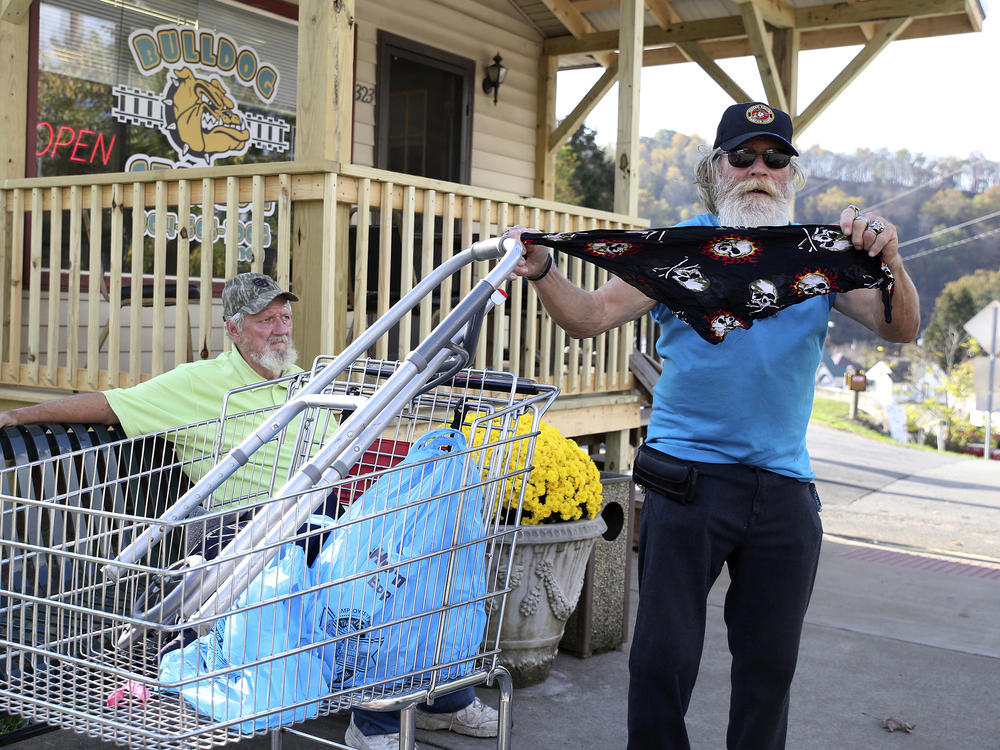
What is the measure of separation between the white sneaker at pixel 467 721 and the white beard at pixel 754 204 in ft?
6.51

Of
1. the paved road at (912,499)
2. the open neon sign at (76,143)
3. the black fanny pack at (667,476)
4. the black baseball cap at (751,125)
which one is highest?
the open neon sign at (76,143)

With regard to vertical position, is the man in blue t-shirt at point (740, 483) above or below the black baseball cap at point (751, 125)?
below

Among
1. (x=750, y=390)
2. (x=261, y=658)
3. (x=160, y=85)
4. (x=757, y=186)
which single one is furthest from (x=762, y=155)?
(x=160, y=85)

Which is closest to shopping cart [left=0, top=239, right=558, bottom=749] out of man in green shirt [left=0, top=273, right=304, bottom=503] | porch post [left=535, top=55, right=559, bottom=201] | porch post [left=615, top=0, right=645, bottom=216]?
man in green shirt [left=0, top=273, right=304, bottom=503]

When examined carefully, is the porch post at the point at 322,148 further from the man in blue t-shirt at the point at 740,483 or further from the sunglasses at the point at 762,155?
the sunglasses at the point at 762,155

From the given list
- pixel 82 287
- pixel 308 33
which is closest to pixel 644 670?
pixel 308 33

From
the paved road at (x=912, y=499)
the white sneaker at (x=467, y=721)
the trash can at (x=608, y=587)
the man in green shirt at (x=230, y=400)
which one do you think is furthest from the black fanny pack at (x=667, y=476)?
the paved road at (x=912, y=499)

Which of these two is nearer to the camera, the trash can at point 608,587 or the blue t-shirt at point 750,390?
the blue t-shirt at point 750,390

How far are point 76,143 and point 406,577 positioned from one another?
5.41 m

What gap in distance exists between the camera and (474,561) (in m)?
2.51

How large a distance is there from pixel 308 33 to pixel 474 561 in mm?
2793

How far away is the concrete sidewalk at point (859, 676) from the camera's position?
3791 millimetres

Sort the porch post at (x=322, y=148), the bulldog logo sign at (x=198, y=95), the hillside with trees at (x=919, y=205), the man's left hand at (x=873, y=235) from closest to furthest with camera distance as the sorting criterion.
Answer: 1. the man's left hand at (x=873, y=235)
2. the porch post at (x=322, y=148)
3. the bulldog logo sign at (x=198, y=95)
4. the hillside with trees at (x=919, y=205)

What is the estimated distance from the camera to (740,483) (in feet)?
8.33
